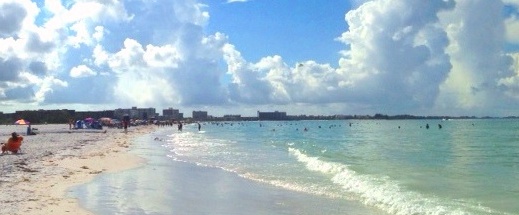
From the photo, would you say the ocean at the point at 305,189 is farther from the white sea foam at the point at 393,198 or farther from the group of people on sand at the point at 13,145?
the group of people on sand at the point at 13,145

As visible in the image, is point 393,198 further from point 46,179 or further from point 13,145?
point 13,145

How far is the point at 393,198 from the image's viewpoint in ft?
50.2

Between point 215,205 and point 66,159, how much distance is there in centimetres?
1406

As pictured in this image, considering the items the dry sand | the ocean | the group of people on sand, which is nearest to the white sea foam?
the ocean

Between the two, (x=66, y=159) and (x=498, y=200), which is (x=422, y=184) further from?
(x=66, y=159)

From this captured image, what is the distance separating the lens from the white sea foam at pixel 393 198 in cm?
1349

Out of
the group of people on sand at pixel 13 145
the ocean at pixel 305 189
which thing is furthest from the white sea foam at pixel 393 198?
the group of people on sand at pixel 13 145

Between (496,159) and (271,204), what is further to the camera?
(496,159)

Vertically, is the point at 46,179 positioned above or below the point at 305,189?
above

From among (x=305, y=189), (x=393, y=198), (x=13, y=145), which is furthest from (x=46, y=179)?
(x=13, y=145)

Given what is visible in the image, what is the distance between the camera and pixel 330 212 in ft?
44.0

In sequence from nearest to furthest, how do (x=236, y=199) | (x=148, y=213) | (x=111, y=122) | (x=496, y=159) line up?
(x=148, y=213) → (x=236, y=199) → (x=496, y=159) → (x=111, y=122)

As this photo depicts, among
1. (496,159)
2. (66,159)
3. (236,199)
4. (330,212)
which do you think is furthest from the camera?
(496,159)

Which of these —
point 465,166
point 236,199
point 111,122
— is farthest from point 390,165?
point 111,122
